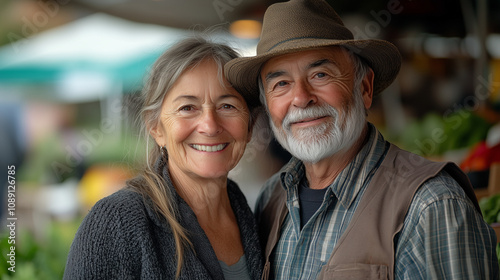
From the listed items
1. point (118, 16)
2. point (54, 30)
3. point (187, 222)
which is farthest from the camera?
point (118, 16)

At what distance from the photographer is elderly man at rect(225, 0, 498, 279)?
1.48 meters

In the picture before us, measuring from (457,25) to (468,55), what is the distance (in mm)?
319

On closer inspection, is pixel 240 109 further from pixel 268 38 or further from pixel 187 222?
pixel 187 222

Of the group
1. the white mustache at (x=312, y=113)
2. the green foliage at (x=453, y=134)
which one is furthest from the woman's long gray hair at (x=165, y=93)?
the green foliage at (x=453, y=134)

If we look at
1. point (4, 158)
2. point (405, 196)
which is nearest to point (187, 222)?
point (405, 196)

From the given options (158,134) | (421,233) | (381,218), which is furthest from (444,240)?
(158,134)

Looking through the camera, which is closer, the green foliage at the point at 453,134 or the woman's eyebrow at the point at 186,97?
the woman's eyebrow at the point at 186,97

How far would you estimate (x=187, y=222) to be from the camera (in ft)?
5.96

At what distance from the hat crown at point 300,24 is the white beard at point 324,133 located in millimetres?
294

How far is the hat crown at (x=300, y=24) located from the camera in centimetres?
189

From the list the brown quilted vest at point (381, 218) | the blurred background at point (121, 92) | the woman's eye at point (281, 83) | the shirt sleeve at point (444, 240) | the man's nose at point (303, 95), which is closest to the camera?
the shirt sleeve at point (444, 240)

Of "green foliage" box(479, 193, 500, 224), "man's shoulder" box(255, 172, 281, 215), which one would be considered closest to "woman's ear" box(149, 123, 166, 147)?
"man's shoulder" box(255, 172, 281, 215)

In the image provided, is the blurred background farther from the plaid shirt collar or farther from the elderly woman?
the plaid shirt collar

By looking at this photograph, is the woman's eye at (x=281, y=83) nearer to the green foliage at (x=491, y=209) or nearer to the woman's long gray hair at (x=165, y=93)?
the woman's long gray hair at (x=165, y=93)
